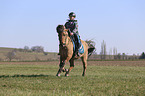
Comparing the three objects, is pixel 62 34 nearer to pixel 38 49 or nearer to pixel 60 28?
pixel 60 28

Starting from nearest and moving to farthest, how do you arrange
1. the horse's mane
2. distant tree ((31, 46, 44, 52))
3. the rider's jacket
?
the horse's mane
the rider's jacket
distant tree ((31, 46, 44, 52))

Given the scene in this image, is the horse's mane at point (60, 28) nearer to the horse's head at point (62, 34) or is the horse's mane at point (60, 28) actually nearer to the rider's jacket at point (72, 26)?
the horse's head at point (62, 34)

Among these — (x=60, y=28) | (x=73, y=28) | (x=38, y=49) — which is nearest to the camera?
(x=60, y=28)

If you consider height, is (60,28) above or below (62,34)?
above

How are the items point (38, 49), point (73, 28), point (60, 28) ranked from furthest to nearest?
point (38, 49) < point (73, 28) < point (60, 28)

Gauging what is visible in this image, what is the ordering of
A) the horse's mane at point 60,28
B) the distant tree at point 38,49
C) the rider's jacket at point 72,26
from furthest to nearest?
the distant tree at point 38,49
the rider's jacket at point 72,26
the horse's mane at point 60,28

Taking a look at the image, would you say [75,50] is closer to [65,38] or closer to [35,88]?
[65,38]

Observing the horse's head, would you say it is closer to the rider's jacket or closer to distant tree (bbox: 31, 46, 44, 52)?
the rider's jacket

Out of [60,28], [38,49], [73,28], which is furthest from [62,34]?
[38,49]

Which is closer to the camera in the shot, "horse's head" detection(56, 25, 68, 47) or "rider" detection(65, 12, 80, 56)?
"horse's head" detection(56, 25, 68, 47)

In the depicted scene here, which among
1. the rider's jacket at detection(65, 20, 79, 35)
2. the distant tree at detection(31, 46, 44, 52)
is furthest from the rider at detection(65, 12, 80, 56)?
the distant tree at detection(31, 46, 44, 52)

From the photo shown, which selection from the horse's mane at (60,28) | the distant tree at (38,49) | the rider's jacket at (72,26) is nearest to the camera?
the horse's mane at (60,28)

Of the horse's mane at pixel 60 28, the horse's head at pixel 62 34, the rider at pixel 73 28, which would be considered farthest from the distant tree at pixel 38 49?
the horse's mane at pixel 60 28

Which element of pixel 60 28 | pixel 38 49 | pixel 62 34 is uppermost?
pixel 38 49
